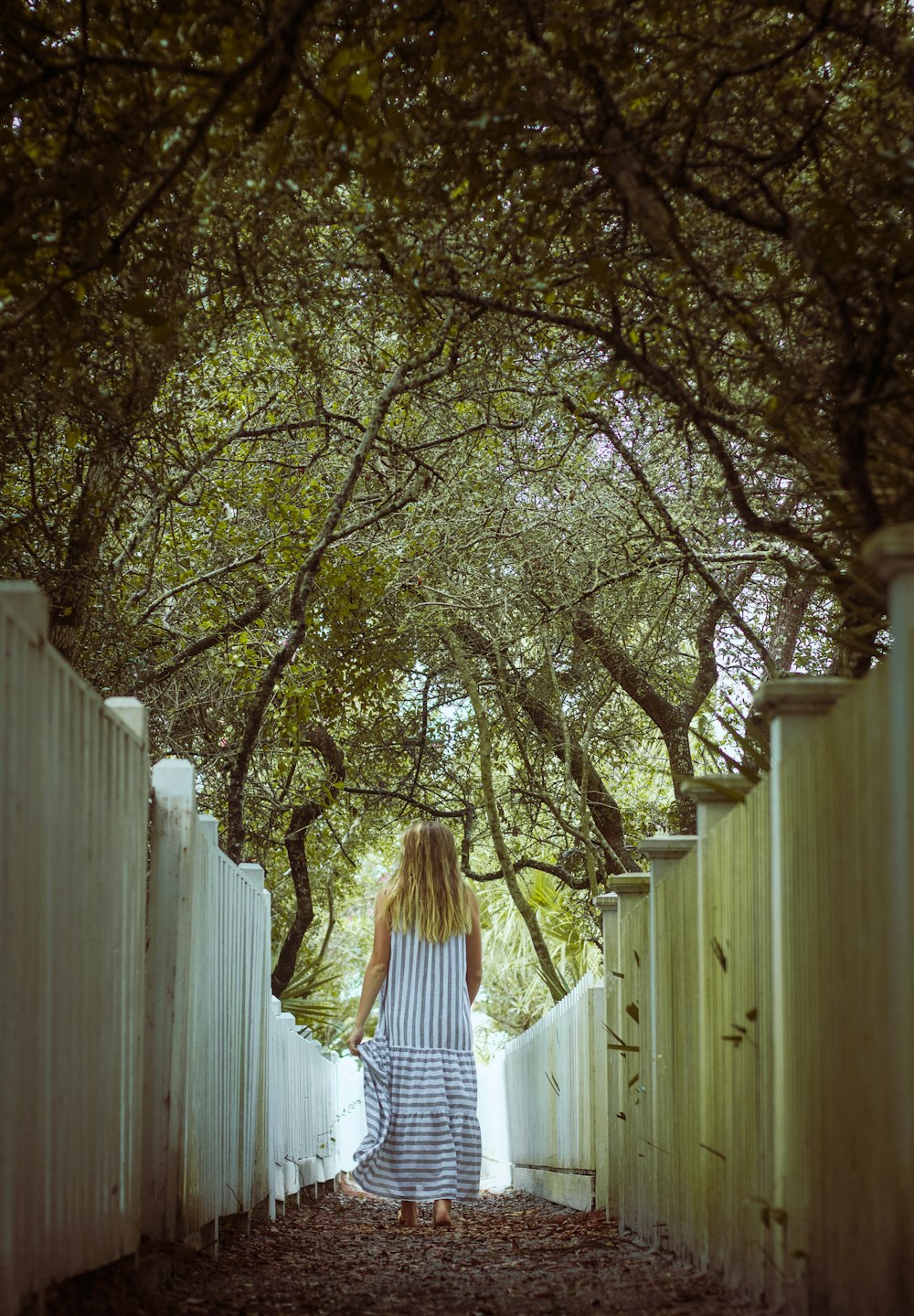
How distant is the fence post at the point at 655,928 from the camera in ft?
16.1

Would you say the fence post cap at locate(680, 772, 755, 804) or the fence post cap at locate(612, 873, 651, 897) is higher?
the fence post cap at locate(680, 772, 755, 804)

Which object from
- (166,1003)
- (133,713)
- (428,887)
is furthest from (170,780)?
(428,887)

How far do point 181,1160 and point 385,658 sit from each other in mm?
5057

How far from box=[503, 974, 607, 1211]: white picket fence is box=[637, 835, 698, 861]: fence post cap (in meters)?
2.31

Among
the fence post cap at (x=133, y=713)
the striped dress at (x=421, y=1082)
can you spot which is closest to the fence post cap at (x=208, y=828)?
the fence post cap at (x=133, y=713)

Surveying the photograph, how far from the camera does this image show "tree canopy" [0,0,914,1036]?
326 centimetres

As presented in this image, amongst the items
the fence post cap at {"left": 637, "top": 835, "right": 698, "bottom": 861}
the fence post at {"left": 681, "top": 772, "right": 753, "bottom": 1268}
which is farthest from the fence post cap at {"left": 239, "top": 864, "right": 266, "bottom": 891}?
the fence post at {"left": 681, "top": 772, "right": 753, "bottom": 1268}

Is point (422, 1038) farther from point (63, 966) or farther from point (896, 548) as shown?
A: point (896, 548)

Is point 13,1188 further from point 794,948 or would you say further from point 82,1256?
point 794,948

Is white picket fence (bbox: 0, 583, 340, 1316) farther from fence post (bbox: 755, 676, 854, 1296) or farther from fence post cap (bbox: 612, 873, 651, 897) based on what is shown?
fence post cap (bbox: 612, 873, 651, 897)

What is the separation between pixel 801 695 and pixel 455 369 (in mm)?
3339

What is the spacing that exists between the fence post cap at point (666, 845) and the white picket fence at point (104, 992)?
5.00 feet

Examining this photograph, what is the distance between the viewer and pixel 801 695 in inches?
115

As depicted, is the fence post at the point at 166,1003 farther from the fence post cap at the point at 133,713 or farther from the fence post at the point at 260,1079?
the fence post at the point at 260,1079
